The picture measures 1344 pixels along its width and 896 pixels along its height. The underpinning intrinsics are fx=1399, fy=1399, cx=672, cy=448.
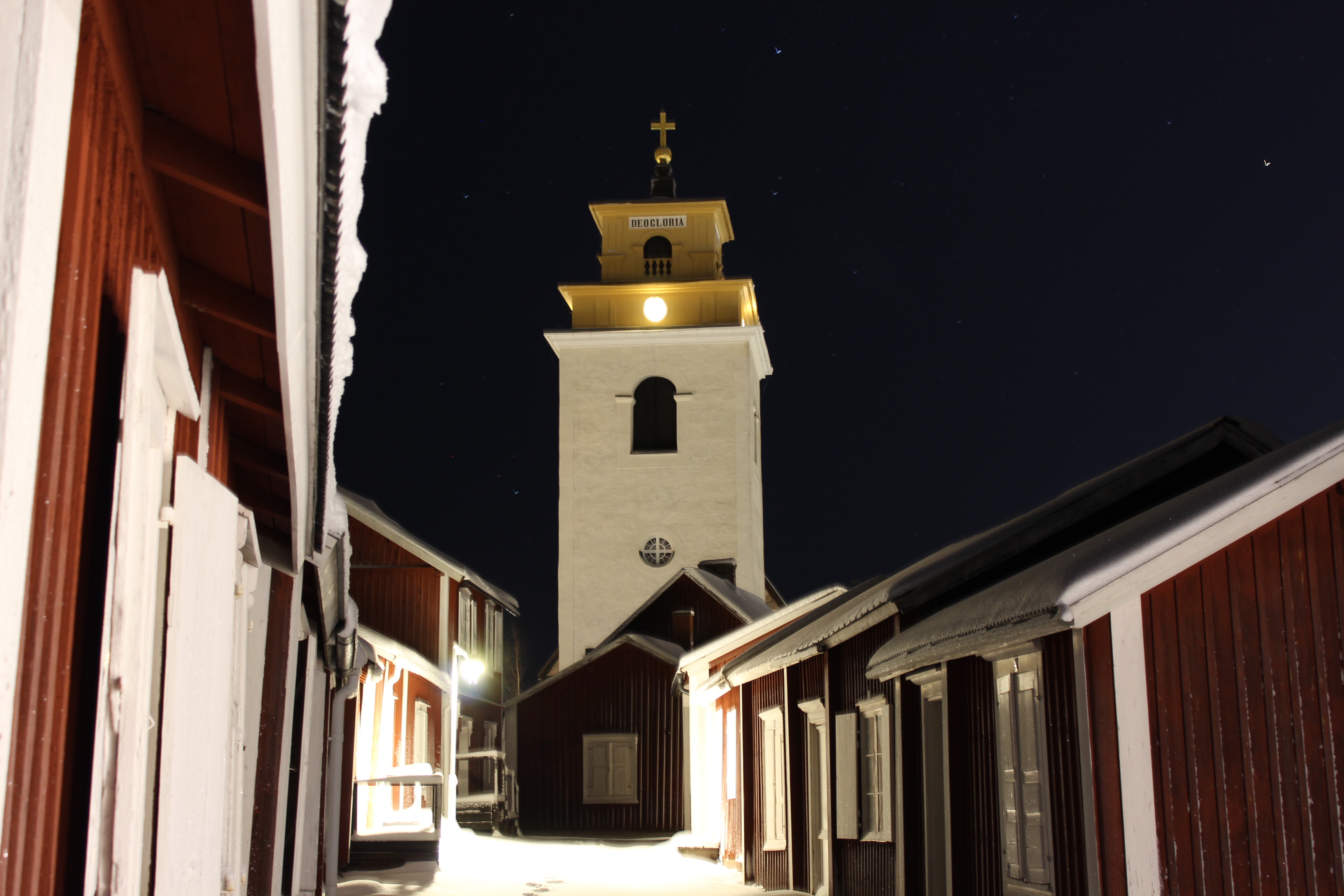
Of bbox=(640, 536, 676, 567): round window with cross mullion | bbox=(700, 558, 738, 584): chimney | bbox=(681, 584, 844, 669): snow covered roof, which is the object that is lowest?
bbox=(681, 584, 844, 669): snow covered roof

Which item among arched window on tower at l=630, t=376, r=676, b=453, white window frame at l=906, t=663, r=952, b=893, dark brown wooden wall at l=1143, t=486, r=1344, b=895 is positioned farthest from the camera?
arched window on tower at l=630, t=376, r=676, b=453

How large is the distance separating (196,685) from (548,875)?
12.7 metres

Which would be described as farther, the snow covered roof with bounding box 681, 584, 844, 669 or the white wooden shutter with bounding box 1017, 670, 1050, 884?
the snow covered roof with bounding box 681, 584, 844, 669

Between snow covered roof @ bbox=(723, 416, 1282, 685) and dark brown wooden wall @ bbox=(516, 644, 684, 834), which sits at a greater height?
snow covered roof @ bbox=(723, 416, 1282, 685)

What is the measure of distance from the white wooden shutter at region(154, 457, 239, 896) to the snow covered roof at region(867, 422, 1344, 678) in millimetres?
3868

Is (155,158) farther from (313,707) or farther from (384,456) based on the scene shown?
(384,456)

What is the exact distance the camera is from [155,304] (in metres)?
3.09

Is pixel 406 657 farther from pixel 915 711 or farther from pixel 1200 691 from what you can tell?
pixel 1200 691

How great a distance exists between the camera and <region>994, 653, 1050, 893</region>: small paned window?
731cm

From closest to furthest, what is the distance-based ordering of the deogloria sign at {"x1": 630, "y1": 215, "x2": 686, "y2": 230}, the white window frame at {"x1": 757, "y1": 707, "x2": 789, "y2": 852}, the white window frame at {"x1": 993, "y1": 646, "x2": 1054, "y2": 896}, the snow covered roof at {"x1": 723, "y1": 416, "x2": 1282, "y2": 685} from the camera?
the white window frame at {"x1": 993, "y1": 646, "x2": 1054, "y2": 896}
the snow covered roof at {"x1": 723, "y1": 416, "x2": 1282, "y2": 685}
the white window frame at {"x1": 757, "y1": 707, "x2": 789, "y2": 852}
the deogloria sign at {"x1": 630, "y1": 215, "x2": 686, "y2": 230}

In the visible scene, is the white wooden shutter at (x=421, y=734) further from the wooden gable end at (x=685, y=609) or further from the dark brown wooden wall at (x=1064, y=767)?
the dark brown wooden wall at (x=1064, y=767)

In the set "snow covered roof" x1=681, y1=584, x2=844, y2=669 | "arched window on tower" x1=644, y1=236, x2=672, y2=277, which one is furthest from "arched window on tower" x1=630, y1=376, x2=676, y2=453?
"snow covered roof" x1=681, y1=584, x2=844, y2=669

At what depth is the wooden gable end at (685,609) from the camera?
28359 millimetres

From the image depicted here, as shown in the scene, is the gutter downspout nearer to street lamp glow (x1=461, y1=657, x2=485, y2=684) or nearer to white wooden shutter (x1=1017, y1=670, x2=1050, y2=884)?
white wooden shutter (x1=1017, y1=670, x2=1050, y2=884)
